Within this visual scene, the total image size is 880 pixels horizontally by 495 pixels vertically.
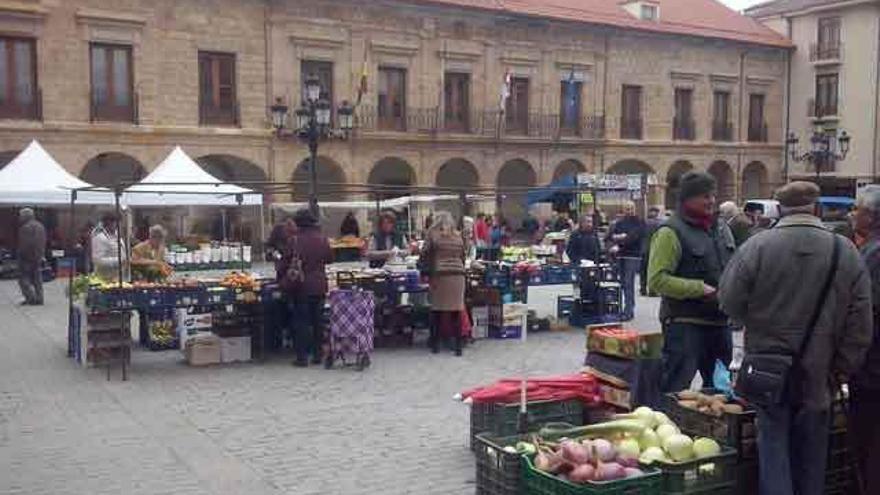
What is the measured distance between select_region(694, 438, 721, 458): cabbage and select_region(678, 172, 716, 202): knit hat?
174 cm

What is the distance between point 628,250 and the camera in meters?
13.3

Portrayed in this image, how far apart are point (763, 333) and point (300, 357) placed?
6.29 metres

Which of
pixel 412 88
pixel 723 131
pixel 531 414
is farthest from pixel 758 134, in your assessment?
pixel 531 414

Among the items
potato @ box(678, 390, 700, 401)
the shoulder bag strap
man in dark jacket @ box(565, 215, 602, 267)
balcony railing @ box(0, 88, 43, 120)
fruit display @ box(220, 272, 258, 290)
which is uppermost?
balcony railing @ box(0, 88, 43, 120)

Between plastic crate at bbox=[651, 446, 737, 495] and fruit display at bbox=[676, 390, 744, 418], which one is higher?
fruit display at bbox=[676, 390, 744, 418]

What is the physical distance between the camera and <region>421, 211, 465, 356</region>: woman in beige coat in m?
9.88

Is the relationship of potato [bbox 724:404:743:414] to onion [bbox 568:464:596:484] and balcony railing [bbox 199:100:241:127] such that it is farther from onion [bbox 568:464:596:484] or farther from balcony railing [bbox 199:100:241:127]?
balcony railing [bbox 199:100:241:127]

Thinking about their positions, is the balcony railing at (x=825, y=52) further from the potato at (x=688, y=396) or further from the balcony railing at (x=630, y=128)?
the potato at (x=688, y=396)

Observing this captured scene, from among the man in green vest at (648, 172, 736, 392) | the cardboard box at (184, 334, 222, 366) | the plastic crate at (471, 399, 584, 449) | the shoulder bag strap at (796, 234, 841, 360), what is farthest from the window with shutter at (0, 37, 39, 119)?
the shoulder bag strap at (796, 234, 841, 360)

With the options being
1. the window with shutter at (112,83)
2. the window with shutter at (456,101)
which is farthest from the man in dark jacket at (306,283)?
the window with shutter at (456,101)

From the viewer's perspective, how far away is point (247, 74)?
78.9 feet

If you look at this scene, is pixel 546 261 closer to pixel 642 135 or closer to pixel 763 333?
pixel 763 333

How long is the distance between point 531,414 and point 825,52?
34.7 m

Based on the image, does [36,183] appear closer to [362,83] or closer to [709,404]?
[362,83]
